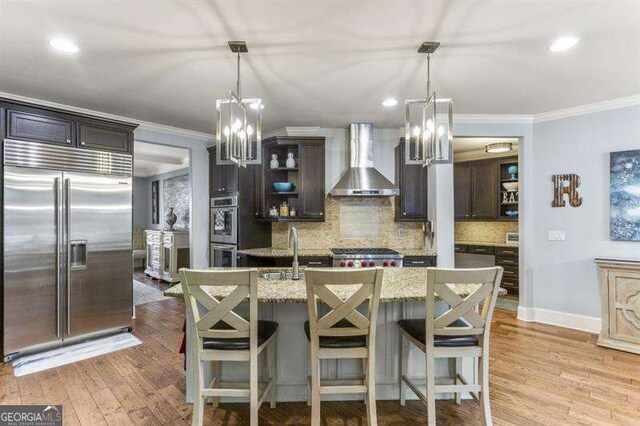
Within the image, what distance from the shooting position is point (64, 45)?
2326 mm

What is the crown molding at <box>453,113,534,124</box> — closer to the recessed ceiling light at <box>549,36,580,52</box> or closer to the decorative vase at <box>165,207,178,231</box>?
the recessed ceiling light at <box>549,36,580,52</box>

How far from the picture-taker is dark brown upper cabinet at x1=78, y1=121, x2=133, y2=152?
3.41 m

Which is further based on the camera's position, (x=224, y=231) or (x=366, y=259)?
(x=224, y=231)

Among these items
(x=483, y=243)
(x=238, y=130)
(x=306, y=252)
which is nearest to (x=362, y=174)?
(x=306, y=252)

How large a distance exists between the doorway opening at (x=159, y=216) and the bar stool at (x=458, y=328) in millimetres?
4300

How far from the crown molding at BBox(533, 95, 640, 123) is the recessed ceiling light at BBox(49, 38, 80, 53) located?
16.3ft

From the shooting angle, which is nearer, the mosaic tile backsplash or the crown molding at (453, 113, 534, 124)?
the crown molding at (453, 113, 534, 124)

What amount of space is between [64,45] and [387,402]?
359 cm

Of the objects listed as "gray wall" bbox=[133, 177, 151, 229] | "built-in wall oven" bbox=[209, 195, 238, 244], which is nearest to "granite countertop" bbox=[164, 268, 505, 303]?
"built-in wall oven" bbox=[209, 195, 238, 244]

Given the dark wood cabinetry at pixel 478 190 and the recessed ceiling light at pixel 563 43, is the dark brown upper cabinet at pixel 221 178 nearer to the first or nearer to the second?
the recessed ceiling light at pixel 563 43

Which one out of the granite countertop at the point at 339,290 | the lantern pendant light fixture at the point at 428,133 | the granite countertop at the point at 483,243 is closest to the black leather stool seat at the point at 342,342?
the granite countertop at the point at 339,290

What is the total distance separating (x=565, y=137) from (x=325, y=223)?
3.30 meters

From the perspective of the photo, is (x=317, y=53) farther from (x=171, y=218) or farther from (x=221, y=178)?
(x=171, y=218)

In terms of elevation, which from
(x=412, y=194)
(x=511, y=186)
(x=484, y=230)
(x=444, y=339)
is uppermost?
(x=511, y=186)
